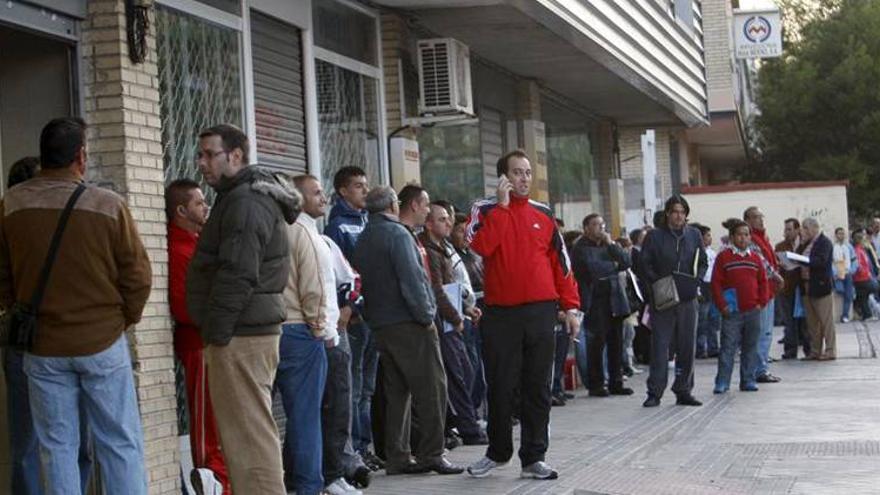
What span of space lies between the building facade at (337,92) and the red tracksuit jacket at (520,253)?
2.05m

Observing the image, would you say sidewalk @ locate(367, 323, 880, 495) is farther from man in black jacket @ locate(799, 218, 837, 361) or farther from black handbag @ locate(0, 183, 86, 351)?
black handbag @ locate(0, 183, 86, 351)

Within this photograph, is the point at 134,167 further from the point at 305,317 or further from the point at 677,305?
the point at 677,305

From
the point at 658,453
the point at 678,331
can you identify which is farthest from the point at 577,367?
the point at 658,453

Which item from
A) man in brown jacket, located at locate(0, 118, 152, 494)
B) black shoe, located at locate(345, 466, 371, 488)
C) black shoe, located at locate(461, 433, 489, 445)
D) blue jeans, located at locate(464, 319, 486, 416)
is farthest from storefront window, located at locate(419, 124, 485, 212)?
man in brown jacket, located at locate(0, 118, 152, 494)

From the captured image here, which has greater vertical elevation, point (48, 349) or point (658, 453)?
point (48, 349)

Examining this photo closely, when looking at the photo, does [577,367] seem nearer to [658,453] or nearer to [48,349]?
[658,453]

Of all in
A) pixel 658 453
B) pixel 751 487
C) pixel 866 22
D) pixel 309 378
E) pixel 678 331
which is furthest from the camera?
pixel 866 22

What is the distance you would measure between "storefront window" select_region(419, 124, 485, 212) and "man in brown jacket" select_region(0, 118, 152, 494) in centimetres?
996

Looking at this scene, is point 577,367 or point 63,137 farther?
point 577,367

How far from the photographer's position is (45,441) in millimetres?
8109

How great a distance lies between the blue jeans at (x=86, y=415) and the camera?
26.6ft

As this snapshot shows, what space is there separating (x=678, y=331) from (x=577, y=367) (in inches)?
114

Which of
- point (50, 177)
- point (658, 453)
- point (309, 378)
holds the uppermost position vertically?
point (50, 177)

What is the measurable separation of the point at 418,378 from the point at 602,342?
754cm
